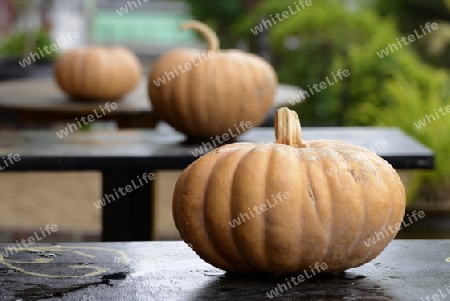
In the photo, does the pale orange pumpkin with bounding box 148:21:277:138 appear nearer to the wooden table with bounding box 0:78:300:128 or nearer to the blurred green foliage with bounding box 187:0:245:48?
the wooden table with bounding box 0:78:300:128

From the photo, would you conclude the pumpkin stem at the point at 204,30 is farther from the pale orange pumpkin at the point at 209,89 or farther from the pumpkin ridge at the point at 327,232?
the pumpkin ridge at the point at 327,232

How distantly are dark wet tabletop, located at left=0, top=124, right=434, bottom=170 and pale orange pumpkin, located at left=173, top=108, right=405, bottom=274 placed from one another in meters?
1.32

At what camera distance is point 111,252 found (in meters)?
1.87

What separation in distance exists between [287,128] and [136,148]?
60.5 inches

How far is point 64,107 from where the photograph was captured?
446 centimetres

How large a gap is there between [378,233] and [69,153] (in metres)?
1.62

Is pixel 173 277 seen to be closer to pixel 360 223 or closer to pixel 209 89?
pixel 360 223

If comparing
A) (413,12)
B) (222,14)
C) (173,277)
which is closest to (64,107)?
(173,277)

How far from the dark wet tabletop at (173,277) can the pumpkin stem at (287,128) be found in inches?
10.7

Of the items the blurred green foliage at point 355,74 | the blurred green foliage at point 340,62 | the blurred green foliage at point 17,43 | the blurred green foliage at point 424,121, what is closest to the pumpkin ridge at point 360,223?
the blurred green foliage at point 424,121

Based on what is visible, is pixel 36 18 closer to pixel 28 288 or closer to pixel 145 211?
pixel 145 211

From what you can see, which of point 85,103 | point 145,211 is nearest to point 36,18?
point 85,103

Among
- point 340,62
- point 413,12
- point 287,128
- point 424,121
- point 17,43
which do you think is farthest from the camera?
point 413,12

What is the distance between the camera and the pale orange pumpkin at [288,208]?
1670 millimetres
